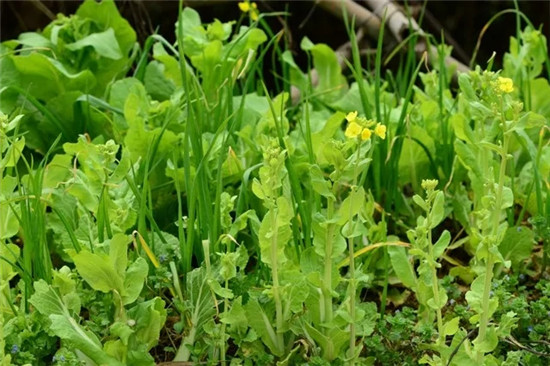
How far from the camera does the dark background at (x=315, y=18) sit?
13.0ft

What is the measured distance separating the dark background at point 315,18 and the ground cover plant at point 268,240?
4.81 feet

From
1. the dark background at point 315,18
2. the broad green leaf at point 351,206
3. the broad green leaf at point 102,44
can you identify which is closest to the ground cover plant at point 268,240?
the broad green leaf at point 351,206

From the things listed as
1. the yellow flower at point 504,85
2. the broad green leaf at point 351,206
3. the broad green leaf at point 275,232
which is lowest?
the broad green leaf at point 275,232

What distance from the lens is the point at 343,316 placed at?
1584mm

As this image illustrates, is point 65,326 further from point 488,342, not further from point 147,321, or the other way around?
point 488,342

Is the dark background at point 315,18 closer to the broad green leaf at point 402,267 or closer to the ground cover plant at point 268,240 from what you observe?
the ground cover plant at point 268,240

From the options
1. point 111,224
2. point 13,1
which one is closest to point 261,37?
point 111,224

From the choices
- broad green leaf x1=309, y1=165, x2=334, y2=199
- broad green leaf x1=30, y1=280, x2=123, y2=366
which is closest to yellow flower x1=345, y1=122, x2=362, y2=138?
broad green leaf x1=309, y1=165, x2=334, y2=199

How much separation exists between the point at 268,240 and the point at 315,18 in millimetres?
3106

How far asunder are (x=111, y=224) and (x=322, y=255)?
389 millimetres

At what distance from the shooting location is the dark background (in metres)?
3.96

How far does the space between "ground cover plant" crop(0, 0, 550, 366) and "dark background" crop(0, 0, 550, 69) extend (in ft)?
4.81

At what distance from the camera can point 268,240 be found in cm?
160

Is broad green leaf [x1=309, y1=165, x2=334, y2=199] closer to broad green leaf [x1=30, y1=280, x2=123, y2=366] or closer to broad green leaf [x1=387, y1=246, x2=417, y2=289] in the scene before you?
broad green leaf [x1=387, y1=246, x2=417, y2=289]
